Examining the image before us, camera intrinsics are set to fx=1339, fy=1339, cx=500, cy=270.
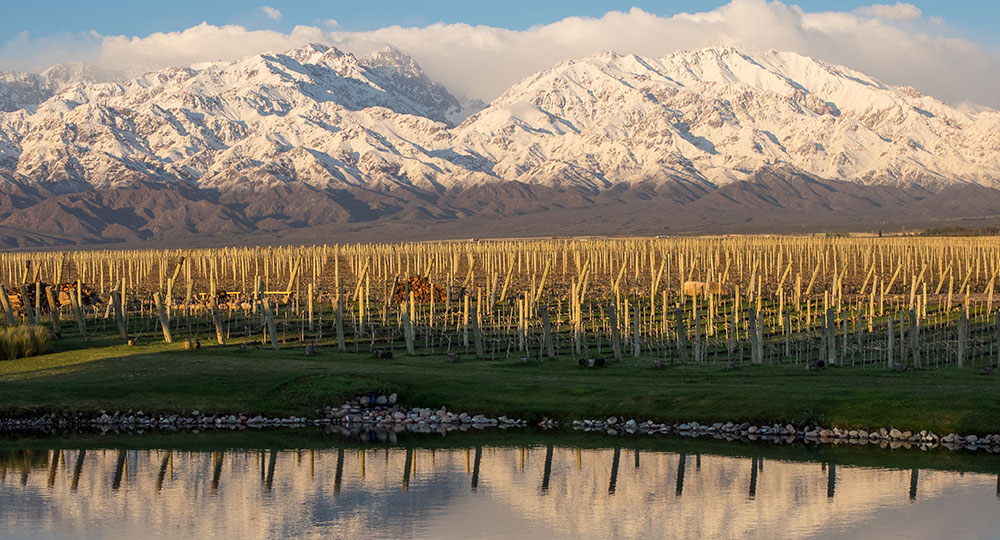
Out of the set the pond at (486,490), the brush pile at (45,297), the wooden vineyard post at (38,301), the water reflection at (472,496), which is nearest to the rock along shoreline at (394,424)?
the pond at (486,490)

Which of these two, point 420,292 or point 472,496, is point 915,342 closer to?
point 472,496

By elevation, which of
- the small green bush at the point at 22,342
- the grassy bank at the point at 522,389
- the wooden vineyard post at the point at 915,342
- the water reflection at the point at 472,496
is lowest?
the water reflection at the point at 472,496

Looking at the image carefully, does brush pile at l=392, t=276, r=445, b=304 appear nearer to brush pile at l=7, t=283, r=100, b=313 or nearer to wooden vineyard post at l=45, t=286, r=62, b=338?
brush pile at l=7, t=283, r=100, b=313

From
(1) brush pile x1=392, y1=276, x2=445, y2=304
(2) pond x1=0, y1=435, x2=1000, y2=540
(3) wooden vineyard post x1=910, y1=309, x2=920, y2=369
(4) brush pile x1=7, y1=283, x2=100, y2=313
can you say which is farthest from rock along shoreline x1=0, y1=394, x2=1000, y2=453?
(1) brush pile x1=392, y1=276, x2=445, y2=304

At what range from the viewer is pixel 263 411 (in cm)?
4181

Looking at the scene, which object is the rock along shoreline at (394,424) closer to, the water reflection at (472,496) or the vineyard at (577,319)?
the water reflection at (472,496)

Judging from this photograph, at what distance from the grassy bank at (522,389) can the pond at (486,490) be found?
2520mm

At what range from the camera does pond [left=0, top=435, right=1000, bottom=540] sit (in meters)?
27.3

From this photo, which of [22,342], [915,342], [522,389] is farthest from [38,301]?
[915,342]

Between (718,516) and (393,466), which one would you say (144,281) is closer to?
(393,466)

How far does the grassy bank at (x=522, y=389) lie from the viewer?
37.9 m

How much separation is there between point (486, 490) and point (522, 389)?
11.7 m

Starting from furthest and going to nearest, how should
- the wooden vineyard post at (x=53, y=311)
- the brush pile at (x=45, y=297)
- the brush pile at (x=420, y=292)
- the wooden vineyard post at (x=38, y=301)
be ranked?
the brush pile at (x=420, y=292) < the brush pile at (x=45, y=297) < the wooden vineyard post at (x=38, y=301) < the wooden vineyard post at (x=53, y=311)

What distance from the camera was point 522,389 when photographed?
140 feet
